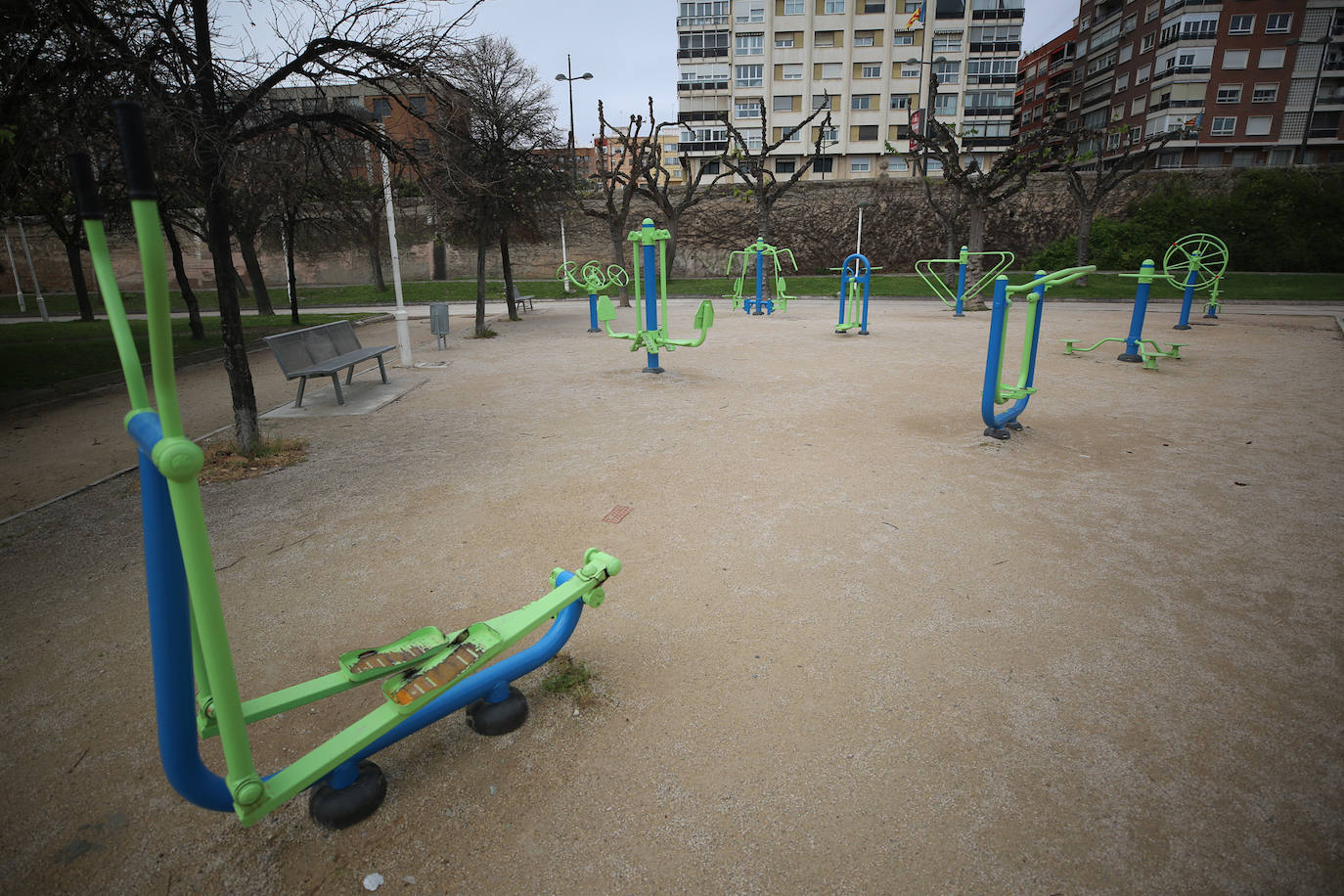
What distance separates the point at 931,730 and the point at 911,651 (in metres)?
0.49

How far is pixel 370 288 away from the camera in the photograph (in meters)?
28.7

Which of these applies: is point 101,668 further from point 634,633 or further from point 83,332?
point 83,332

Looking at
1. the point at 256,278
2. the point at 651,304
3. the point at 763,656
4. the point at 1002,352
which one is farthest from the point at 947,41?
the point at 763,656

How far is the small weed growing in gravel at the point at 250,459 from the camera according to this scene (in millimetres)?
5352

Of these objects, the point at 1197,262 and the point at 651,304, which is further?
the point at 1197,262

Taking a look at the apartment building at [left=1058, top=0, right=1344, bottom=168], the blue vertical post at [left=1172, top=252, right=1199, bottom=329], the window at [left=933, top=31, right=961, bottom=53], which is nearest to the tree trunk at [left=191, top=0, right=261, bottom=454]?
the blue vertical post at [left=1172, top=252, right=1199, bottom=329]

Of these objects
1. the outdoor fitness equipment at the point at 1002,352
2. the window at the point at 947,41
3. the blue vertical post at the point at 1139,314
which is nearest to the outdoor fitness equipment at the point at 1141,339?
the blue vertical post at the point at 1139,314

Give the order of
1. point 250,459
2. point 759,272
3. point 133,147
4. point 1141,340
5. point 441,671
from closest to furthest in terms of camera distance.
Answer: point 133,147, point 441,671, point 250,459, point 1141,340, point 759,272

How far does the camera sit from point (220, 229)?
550 centimetres

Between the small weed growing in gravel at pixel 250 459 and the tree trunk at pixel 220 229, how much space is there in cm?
11

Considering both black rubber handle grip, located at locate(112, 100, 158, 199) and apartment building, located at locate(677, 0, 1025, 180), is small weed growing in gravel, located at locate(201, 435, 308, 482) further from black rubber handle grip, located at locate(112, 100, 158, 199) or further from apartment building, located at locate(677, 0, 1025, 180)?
apartment building, located at locate(677, 0, 1025, 180)

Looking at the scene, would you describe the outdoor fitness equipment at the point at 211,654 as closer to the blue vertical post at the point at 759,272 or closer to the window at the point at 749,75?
the blue vertical post at the point at 759,272

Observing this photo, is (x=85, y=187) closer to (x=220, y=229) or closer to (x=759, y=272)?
(x=220, y=229)

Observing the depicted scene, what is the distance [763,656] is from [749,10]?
53.9 metres
